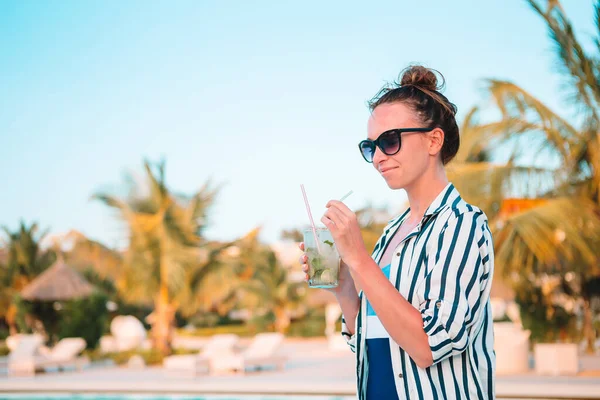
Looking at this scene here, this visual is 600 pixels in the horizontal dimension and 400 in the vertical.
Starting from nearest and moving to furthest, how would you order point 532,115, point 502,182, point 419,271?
1. point 419,271
2. point 532,115
3. point 502,182

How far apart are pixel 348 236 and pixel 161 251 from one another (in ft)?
53.2

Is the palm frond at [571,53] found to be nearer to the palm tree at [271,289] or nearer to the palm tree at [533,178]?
the palm tree at [533,178]

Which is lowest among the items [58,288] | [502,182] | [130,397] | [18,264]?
[130,397]

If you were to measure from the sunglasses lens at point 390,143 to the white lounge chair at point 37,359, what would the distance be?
15324 mm

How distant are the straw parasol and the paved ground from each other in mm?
4236

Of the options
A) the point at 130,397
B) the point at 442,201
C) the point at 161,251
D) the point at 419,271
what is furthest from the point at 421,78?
the point at 161,251

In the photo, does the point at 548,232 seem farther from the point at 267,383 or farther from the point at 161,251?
the point at 161,251

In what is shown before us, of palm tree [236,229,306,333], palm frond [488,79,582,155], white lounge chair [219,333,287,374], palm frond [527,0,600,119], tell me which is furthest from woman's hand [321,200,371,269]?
palm tree [236,229,306,333]

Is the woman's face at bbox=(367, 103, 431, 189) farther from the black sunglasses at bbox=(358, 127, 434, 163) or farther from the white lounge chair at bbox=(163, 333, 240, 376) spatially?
the white lounge chair at bbox=(163, 333, 240, 376)

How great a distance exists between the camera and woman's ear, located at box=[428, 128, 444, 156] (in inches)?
65.8

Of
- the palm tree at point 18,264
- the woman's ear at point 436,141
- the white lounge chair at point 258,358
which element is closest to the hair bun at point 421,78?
the woman's ear at point 436,141

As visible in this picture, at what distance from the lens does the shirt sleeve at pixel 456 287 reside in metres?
1.43

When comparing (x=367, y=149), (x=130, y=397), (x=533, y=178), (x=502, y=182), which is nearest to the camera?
(x=367, y=149)

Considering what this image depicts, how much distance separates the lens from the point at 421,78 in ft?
5.71
